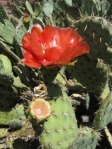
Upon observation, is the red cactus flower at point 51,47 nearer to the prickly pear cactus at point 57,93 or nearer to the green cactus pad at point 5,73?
the prickly pear cactus at point 57,93

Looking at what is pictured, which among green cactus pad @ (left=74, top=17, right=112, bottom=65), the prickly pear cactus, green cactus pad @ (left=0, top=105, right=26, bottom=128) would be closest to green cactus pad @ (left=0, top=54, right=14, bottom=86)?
the prickly pear cactus

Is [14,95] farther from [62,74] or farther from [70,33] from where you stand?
[70,33]

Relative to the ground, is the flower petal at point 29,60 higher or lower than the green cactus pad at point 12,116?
higher

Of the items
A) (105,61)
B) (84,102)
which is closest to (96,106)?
(84,102)

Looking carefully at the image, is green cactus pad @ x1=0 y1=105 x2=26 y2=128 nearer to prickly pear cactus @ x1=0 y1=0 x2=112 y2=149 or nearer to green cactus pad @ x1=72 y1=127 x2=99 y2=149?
prickly pear cactus @ x1=0 y1=0 x2=112 y2=149

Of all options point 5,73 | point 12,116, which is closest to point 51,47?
point 5,73

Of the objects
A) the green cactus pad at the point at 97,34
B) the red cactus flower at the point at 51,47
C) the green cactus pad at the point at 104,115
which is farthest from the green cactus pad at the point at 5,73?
the green cactus pad at the point at 104,115
